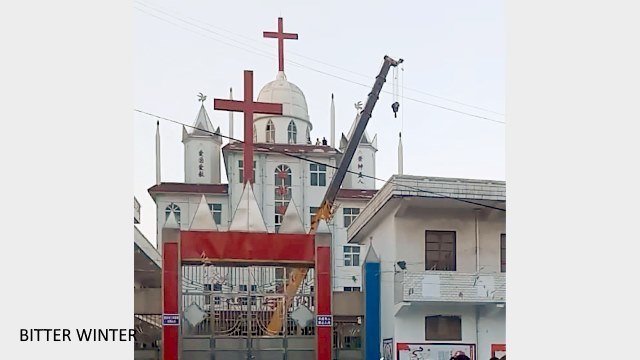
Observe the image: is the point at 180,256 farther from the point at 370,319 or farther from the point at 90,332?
the point at 90,332

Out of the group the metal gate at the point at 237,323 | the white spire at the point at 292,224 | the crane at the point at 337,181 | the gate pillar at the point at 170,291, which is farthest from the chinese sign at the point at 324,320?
the gate pillar at the point at 170,291

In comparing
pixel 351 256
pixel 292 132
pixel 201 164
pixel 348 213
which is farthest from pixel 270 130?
pixel 351 256

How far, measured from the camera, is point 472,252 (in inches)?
328

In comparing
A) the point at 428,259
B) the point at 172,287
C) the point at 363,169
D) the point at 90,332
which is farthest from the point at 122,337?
the point at 363,169

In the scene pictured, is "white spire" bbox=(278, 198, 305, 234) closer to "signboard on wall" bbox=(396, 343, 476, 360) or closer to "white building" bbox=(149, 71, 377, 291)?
"signboard on wall" bbox=(396, 343, 476, 360)

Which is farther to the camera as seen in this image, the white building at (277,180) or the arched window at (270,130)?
the arched window at (270,130)

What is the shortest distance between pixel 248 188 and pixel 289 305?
1.53 metres

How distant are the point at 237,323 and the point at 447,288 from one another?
8.32ft

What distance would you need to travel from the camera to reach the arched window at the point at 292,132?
15211mm

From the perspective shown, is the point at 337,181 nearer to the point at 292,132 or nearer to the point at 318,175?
the point at 318,175

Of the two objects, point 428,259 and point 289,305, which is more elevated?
point 428,259

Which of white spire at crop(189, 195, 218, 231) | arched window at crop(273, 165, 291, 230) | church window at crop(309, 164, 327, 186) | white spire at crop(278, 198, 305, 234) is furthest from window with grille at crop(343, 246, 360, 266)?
white spire at crop(189, 195, 218, 231)

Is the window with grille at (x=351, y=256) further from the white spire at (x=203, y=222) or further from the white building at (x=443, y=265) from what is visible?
the white spire at (x=203, y=222)

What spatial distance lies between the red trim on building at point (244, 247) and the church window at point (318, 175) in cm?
681
